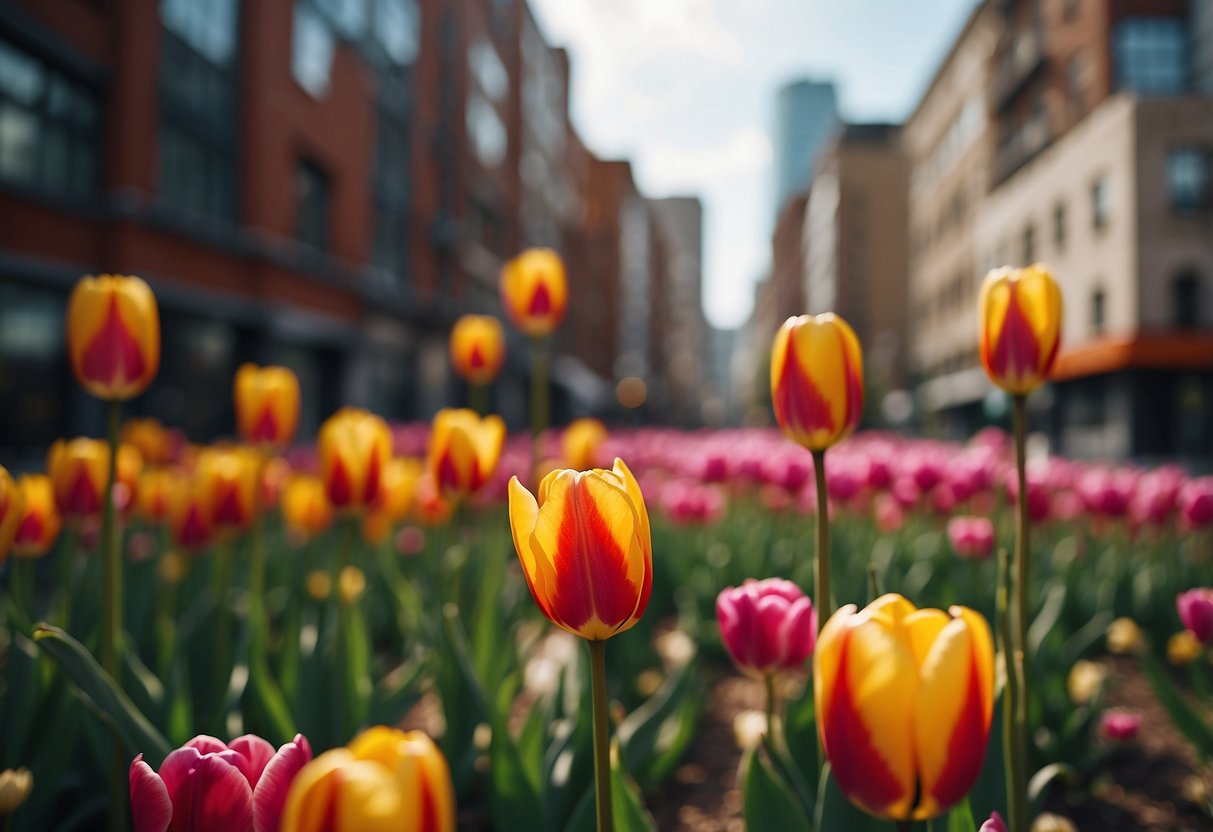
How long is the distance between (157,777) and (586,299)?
5449cm

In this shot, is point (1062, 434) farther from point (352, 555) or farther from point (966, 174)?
point (352, 555)

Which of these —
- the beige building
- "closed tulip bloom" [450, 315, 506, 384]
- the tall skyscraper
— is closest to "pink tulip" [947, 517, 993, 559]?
"closed tulip bloom" [450, 315, 506, 384]

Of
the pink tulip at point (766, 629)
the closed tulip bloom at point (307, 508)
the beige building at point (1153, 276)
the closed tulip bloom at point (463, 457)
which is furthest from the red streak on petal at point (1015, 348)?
the beige building at point (1153, 276)

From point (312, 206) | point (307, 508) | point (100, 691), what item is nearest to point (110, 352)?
point (100, 691)

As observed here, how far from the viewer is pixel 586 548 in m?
0.86

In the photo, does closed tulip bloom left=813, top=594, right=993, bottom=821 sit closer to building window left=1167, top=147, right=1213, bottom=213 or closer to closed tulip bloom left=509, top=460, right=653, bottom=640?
closed tulip bloom left=509, top=460, right=653, bottom=640

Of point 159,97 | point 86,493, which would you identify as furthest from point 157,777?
point 159,97

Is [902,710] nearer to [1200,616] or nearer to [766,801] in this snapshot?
[766,801]

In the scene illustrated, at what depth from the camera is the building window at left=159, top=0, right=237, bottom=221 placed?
1369cm

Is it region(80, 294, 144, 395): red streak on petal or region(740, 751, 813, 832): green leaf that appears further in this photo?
region(80, 294, 144, 395): red streak on petal

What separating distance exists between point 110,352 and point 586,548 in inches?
51.5

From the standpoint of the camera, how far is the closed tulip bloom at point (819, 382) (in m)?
1.21

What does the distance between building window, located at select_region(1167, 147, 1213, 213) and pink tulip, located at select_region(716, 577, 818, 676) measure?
27225 mm

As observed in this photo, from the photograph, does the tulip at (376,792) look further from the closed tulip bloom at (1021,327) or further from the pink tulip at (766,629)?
the closed tulip bloom at (1021,327)
